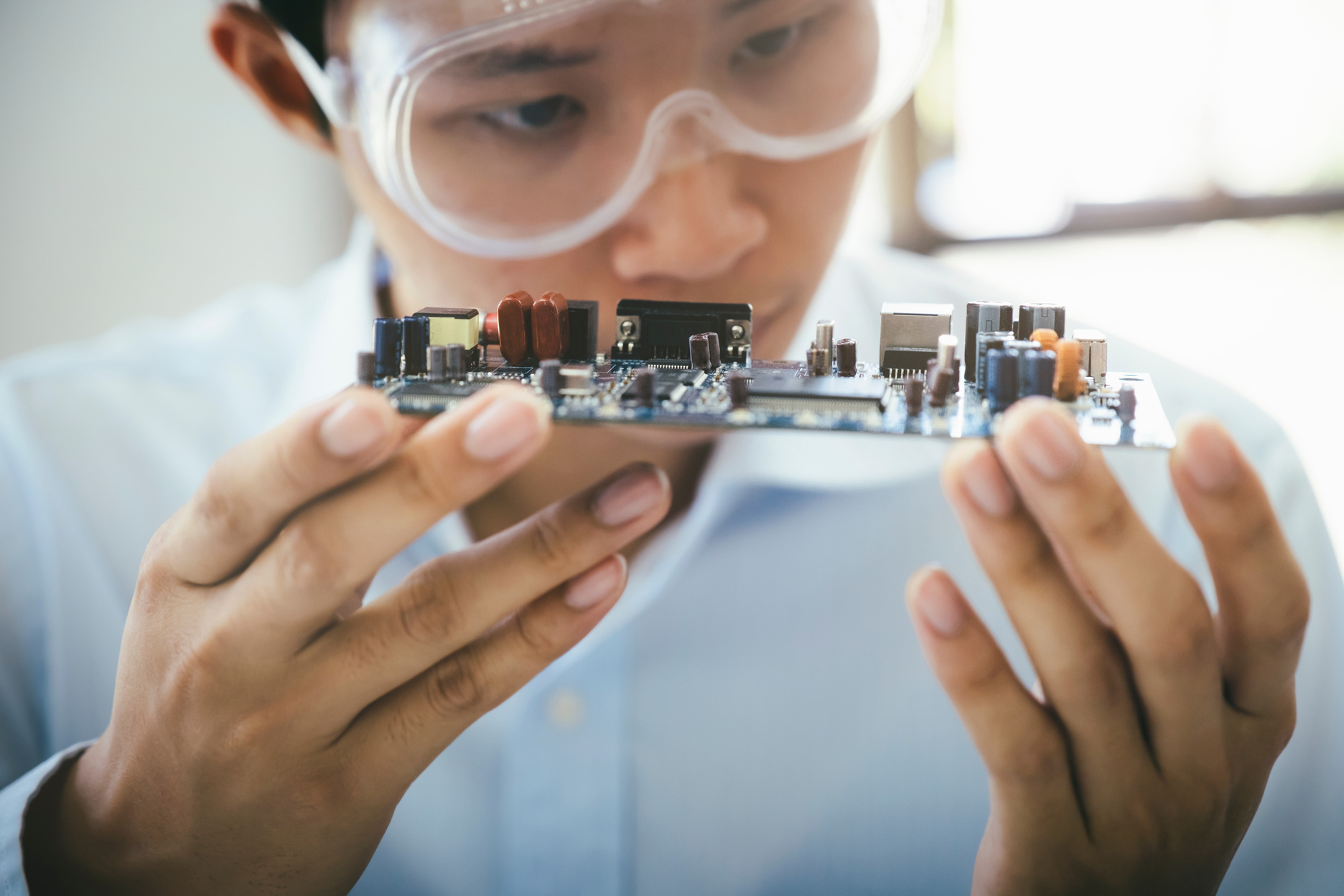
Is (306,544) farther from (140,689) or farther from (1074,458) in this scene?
(1074,458)

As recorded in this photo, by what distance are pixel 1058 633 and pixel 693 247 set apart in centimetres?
62

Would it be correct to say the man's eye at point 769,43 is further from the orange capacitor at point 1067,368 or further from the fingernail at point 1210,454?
the fingernail at point 1210,454

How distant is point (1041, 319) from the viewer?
1.00 meters

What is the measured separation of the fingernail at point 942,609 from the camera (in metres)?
0.94

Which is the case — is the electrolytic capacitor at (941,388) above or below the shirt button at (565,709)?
above

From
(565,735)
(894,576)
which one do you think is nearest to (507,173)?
(565,735)

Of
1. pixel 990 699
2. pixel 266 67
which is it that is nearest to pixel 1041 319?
pixel 990 699

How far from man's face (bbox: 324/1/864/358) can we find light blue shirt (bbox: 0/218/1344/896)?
17 centimetres

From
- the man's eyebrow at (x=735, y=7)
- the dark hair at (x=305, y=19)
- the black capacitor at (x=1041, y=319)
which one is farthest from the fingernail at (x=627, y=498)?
the dark hair at (x=305, y=19)

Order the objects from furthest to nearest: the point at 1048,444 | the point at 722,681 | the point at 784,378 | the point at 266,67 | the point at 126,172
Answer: the point at 126,172 < the point at 722,681 < the point at 266,67 < the point at 784,378 < the point at 1048,444

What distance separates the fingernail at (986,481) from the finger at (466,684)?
41 centimetres

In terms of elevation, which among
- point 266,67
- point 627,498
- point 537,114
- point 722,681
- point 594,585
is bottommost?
point 722,681

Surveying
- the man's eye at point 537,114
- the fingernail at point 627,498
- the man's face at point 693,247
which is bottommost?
the fingernail at point 627,498

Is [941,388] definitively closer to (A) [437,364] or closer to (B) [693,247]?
(B) [693,247]
